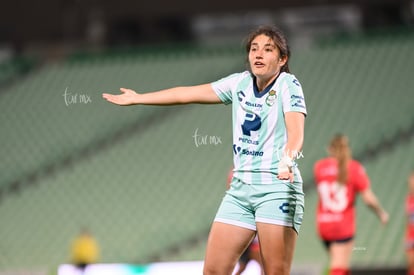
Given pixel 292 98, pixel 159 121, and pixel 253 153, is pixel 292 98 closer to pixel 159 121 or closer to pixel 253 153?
pixel 253 153

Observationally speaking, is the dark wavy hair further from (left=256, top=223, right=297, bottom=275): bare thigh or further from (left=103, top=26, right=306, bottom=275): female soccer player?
(left=256, top=223, right=297, bottom=275): bare thigh

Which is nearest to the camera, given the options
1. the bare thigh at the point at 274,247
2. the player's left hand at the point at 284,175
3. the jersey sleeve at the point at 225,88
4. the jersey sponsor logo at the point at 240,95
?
the player's left hand at the point at 284,175

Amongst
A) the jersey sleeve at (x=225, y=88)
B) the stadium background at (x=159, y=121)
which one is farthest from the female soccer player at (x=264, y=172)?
the stadium background at (x=159, y=121)

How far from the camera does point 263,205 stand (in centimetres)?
435

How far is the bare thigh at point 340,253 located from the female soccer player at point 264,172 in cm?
315

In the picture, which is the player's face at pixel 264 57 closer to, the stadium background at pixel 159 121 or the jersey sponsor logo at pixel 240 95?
the jersey sponsor logo at pixel 240 95

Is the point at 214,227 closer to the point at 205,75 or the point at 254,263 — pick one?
the point at 254,263

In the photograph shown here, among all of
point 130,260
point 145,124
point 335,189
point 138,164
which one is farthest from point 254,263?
point 145,124

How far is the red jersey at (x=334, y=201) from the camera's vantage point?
297 inches

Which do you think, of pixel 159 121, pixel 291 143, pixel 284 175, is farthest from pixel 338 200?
pixel 159 121

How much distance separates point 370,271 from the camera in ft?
21.9

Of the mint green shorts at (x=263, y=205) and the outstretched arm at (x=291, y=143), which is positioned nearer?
the outstretched arm at (x=291, y=143)

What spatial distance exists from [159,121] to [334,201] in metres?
6.44

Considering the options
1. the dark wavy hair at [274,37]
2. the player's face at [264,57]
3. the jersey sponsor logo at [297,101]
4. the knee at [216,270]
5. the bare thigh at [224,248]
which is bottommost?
the knee at [216,270]
